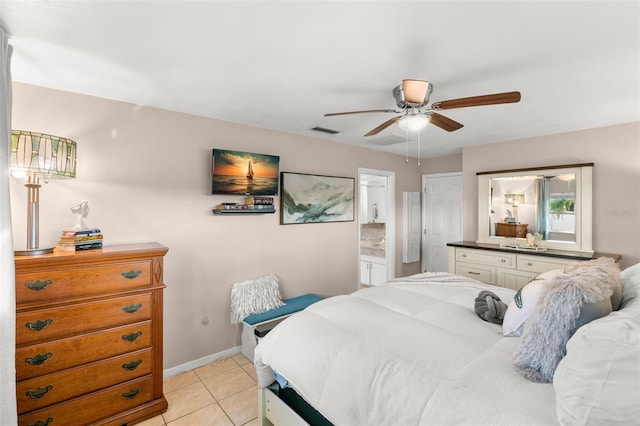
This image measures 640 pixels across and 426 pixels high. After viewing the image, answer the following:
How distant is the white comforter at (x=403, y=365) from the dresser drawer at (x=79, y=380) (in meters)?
0.99

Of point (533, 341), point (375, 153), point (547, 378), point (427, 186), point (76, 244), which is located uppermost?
point (375, 153)

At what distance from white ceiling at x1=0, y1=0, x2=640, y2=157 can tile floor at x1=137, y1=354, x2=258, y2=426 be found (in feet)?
8.24

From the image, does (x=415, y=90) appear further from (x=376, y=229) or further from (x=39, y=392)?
(x=376, y=229)

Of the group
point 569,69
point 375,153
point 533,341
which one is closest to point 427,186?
point 375,153

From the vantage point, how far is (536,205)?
3.80 meters

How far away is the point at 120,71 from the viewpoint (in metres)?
2.01

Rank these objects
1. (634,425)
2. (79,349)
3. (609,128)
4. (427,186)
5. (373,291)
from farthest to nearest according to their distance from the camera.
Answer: (427,186), (609,128), (373,291), (79,349), (634,425)

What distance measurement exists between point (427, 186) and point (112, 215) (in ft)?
15.3

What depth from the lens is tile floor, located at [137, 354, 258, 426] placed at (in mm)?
2158

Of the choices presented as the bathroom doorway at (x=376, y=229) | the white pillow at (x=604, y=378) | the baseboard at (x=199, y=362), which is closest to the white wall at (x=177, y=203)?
the baseboard at (x=199, y=362)

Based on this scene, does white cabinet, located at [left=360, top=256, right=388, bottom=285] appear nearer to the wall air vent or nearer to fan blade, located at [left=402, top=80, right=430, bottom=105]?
the wall air vent

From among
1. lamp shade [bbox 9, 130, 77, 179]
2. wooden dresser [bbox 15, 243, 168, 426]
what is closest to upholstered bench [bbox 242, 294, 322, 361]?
wooden dresser [bbox 15, 243, 168, 426]

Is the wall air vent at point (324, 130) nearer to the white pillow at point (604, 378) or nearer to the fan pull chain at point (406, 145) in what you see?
the fan pull chain at point (406, 145)

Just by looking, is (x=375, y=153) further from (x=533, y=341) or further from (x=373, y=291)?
(x=533, y=341)
